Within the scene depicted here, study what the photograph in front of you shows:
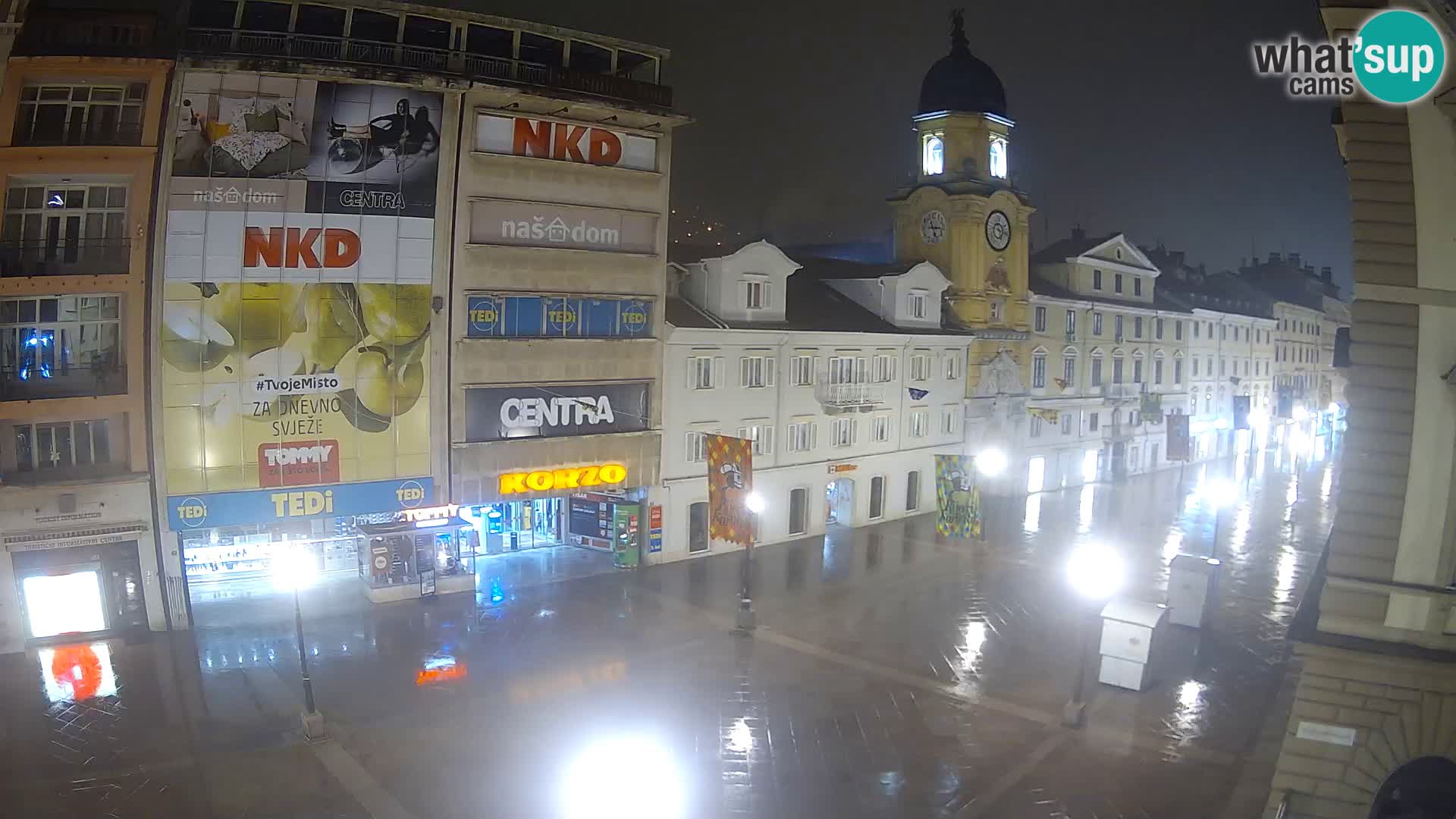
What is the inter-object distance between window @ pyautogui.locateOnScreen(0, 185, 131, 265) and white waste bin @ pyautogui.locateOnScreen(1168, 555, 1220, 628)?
29787 mm

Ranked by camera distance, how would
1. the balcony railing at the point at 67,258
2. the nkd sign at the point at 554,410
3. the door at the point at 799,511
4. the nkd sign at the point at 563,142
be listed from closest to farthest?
1. the balcony railing at the point at 67,258
2. the nkd sign at the point at 563,142
3. the nkd sign at the point at 554,410
4. the door at the point at 799,511

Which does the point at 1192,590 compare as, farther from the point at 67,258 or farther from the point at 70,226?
the point at 70,226

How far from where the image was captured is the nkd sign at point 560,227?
29.3 m

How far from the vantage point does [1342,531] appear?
41.9 ft

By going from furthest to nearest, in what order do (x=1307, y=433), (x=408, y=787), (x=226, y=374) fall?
1. (x=1307, y=433)
2. (x=226, y=374)
3. (x=408, y=787)

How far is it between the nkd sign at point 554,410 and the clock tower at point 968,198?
20884 millimetres

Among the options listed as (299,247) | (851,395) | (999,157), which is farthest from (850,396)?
(299,247)

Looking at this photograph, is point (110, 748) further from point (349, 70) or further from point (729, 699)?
point (349, 70)

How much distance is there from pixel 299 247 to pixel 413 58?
6523mm

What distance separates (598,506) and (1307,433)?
75.1 m

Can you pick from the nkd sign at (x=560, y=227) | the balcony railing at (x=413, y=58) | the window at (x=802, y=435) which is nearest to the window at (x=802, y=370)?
the window at (x=802, y=435)

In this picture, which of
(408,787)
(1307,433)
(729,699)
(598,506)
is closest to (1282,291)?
(1307,433)
